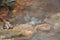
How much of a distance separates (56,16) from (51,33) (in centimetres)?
43

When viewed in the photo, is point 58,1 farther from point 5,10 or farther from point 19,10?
point 5,10

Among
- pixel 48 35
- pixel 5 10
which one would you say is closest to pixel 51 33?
pixel 48 35

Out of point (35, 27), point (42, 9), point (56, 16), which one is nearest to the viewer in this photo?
point (35, 27)

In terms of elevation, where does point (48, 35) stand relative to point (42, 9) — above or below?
below

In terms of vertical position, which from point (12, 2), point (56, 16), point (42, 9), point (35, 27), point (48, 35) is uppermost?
point (12, 2)

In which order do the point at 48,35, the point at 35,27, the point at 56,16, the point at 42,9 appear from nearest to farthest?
the point at 48,35, the point at 35,27, the point at 56,16, the point at 42,9

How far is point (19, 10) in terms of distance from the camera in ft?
9.87

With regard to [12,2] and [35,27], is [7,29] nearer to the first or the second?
[35,27]

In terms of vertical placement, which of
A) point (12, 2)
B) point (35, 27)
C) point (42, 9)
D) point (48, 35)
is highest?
point (12, 2)

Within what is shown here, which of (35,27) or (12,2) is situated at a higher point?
(12,2)

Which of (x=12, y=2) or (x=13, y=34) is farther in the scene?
(x=12, y=2)

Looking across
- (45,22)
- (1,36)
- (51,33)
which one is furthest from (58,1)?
(1,36)

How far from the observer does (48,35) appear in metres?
2.39

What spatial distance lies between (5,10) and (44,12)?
0.70 metres
